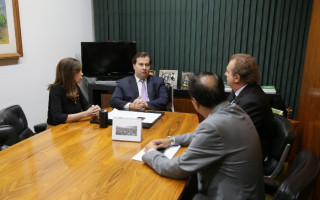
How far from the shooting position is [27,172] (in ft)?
4.24

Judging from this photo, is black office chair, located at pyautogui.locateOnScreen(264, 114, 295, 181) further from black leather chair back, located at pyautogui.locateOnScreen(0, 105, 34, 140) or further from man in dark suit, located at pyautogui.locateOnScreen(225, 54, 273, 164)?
black leather chair back, located at pyautogui.locateOnScreen(0, 105, 34, 140)

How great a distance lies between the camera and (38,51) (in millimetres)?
3152

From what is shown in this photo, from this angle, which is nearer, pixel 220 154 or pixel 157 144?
pixel 220 154

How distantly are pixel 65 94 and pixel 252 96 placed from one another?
151 centimetres

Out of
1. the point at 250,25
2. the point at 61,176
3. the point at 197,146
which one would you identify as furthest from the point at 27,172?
the point at 250,25

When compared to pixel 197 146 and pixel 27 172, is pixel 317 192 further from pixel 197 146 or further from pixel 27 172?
pixel 27 172

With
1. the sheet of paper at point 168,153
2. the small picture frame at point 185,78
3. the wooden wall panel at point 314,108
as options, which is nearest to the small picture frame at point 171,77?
the small picture frame at point 185,78

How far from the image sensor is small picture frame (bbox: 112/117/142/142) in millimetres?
1668

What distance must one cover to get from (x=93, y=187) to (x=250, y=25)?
9.90 feet

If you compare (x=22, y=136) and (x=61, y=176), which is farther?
(x=22, y=136)

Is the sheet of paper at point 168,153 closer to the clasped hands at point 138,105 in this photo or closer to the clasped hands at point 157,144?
the clasped hands at point 157,144

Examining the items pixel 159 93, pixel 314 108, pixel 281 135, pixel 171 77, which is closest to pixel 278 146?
pixel 281 135

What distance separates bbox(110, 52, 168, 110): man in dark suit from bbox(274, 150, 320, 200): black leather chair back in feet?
5.58

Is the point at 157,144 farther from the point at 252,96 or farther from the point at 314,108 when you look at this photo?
the point at 314,108
